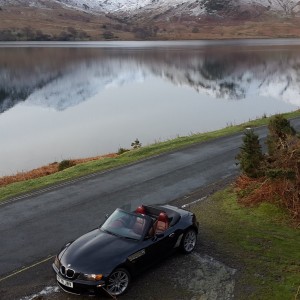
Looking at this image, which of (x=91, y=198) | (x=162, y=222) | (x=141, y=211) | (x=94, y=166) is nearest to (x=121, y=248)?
(x=162, y=222)

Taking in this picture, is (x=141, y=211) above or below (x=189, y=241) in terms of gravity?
above

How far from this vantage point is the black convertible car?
10.5m

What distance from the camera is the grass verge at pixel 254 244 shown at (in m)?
11.2

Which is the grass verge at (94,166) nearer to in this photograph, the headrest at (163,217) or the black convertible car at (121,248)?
the black convertible car at (121,248)

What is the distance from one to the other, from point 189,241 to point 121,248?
2.63 m

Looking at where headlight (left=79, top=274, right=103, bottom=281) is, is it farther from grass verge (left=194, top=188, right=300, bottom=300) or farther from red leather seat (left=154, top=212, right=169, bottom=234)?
grass verge (left=194, top=188, right=300, bottom=300)

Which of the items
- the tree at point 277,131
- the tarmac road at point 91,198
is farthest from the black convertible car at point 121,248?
the tree at point 277,131

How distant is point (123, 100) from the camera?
6112 cm

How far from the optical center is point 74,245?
38.3 ft

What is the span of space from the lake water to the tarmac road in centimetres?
1261

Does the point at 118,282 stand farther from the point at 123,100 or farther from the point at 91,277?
the point at 123,100

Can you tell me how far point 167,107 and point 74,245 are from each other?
44.1 meters

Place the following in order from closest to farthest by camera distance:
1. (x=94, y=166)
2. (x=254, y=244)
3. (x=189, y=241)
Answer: (x=189, y=241), (x=254, y=244), (x=94, y=166)

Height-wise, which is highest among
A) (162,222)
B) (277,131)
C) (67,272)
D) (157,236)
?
(277,131)
